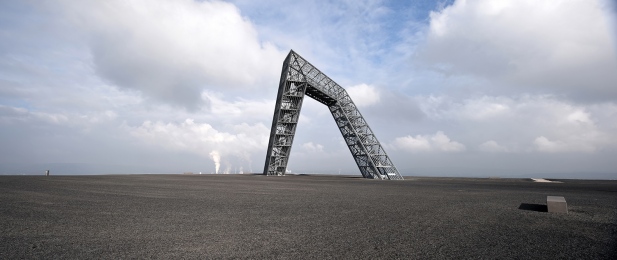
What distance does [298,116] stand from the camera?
41344mm

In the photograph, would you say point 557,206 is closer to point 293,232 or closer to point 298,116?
point 293,232

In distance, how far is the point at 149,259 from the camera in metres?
5.30

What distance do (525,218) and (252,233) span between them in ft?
28.3

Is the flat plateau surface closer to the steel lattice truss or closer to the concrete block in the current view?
the concrete block

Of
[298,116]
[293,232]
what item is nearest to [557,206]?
[293,232]

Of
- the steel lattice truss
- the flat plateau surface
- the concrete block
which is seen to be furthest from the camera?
the steel lattice truss

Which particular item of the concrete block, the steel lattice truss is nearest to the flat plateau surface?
the concrete block

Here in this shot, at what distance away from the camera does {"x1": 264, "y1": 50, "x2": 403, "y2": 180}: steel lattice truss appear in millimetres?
40625

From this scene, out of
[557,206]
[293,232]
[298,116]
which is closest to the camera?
[293,232]

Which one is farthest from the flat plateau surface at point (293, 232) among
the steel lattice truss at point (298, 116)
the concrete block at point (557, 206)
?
the steel lattice truss at point (298, 116)

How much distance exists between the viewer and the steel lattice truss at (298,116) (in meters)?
40.6

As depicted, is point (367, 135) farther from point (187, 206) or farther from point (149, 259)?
point (149, 259)

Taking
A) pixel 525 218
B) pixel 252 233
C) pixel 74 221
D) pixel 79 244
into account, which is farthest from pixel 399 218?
pixel 74 221

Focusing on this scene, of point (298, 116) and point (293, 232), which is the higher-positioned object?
point (298, 116)
